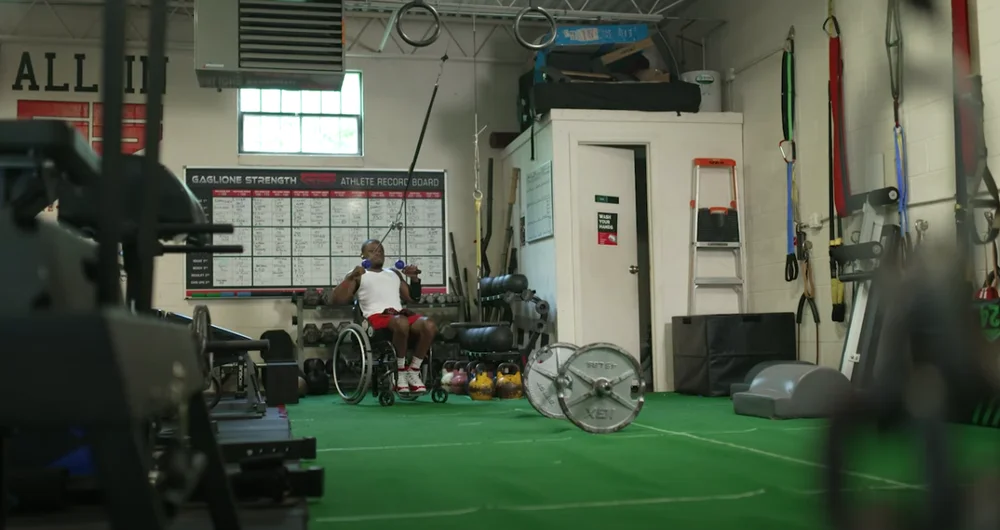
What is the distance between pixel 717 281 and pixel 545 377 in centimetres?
283

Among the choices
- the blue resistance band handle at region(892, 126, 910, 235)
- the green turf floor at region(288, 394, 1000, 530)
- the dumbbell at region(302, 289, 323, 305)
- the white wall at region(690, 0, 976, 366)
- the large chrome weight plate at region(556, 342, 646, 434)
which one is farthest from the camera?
the dumbbell at region(302, 289, 323, 305)

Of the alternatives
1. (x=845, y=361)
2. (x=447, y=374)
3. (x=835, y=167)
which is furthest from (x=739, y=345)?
(x=447, y=374)

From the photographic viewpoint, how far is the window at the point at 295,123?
26.3 feet

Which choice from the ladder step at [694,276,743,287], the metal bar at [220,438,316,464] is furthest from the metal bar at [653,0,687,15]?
the metal bar at [220,438,316,464]

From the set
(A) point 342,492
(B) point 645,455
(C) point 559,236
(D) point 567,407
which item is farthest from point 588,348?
(C) point 559,236

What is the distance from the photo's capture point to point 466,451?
11.5ft

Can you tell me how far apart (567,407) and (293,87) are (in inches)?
135

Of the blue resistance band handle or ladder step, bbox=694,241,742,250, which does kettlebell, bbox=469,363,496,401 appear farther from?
the blue resistance band handle

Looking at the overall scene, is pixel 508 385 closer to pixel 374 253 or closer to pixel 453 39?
pixel 374 253

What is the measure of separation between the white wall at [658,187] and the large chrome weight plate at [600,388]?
2.78 meters

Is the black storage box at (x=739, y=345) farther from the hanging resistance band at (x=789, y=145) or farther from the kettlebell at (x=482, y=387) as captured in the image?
the kettlebell at (x=482, y=387)

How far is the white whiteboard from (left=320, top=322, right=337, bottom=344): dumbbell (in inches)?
71.4

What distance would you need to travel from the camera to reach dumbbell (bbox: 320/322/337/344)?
7.45 m

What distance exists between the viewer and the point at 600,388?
13.2 ft
